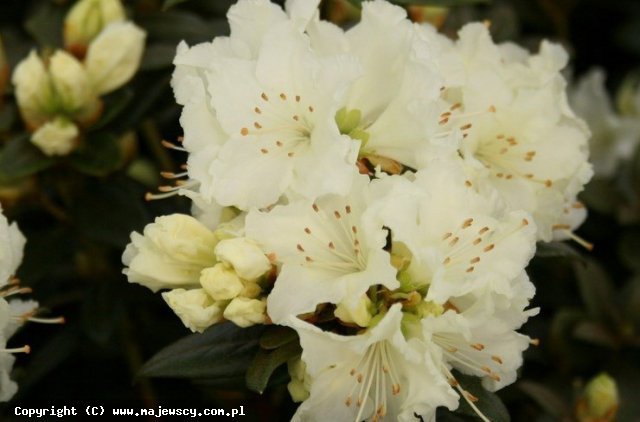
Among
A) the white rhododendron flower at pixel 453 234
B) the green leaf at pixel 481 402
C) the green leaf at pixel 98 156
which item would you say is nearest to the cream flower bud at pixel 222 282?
the white rhododendron flower at pixel 453 234

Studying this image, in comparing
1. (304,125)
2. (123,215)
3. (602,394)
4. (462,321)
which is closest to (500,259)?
(462,321)

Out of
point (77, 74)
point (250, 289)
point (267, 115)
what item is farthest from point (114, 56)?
point (250, 289)

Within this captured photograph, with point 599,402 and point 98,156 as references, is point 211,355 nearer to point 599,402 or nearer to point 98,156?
point 98,156

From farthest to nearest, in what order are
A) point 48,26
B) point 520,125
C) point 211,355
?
point 48,26 < point 520,125 < point 211,355

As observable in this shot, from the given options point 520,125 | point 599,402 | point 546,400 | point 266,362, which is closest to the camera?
point 266,362

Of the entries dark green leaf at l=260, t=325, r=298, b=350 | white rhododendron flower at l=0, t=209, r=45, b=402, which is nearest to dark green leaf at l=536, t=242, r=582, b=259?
dark green leaf at l=260, t=325, r=298, b=350

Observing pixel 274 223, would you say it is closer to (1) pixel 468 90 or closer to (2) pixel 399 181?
(2) pixel 399 181
